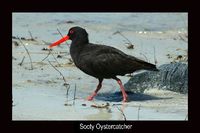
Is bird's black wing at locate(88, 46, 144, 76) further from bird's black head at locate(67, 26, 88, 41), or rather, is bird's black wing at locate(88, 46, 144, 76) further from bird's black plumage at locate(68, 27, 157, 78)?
bird's black head at locate(67, 26, 88, 41)

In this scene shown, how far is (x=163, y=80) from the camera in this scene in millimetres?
10258

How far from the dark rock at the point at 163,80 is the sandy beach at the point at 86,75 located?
0.12 m

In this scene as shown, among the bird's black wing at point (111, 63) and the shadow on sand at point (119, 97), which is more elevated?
the bird's black wing at point (111, 63)

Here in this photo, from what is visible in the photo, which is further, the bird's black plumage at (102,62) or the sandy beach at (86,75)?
the bird's black plumage at (102,62)

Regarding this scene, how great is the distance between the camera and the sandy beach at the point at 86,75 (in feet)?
28.4

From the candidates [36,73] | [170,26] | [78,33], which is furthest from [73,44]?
[170,26]

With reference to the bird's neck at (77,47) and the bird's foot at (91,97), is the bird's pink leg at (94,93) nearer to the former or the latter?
the bird's foot at (91,97)

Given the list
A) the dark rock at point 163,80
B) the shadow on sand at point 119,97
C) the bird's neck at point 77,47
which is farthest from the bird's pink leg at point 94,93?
the dark rock at point 163,80

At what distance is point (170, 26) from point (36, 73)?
525 centimetres

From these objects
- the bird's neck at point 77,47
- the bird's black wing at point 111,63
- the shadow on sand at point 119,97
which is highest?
the bird's neck at point 77,47

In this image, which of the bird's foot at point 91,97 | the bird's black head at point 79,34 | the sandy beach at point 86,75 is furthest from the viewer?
the bird's black head at point 79,34

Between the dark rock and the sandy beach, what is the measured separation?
0.12 metres

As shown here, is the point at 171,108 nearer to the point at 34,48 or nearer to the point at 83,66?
the point at 83,66

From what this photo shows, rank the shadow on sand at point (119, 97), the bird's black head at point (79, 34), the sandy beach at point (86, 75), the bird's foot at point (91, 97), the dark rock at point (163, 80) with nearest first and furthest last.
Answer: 1. the sandy beach at point (86, 75)
2. the bird's foot at point (91, 97)
3. the shadow on sand at point (119, 97)
4. the bird's black head at point (79, 34)
5. the dark rock at point (163, 80)
